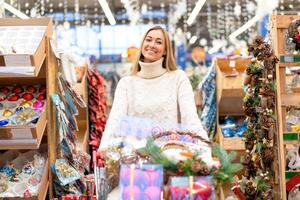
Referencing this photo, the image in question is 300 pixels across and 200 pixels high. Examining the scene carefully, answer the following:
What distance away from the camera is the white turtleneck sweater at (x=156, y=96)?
363 centimetres

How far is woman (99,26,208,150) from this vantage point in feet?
11.9

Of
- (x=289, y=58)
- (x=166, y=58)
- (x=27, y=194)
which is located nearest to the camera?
(x=166, y=58)

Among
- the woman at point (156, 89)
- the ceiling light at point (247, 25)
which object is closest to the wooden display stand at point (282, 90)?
the woman at point (156, 89)

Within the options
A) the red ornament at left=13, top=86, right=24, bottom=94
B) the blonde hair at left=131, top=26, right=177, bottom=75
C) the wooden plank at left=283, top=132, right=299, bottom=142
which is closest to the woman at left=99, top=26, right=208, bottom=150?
the blonde hair at left=131, top=26, right=177, bottom=75

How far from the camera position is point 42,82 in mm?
4707

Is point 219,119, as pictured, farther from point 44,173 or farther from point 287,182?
point 44,173

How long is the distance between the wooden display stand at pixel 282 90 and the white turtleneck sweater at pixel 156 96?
136 centimetres

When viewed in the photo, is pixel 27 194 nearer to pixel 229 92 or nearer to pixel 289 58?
pixel 289 58

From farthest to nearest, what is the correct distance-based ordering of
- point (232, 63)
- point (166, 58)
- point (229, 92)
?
point (232, 63), point (229, 92), point (166, 58)

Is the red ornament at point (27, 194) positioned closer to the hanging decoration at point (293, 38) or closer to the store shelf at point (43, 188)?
the store shelf at point (43, 188)

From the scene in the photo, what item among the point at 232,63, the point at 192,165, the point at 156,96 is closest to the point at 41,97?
the point at 156,96

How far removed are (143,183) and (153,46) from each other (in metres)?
1.45

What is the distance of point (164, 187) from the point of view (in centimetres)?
253

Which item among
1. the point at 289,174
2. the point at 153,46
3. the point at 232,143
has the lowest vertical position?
the point at 232,143
